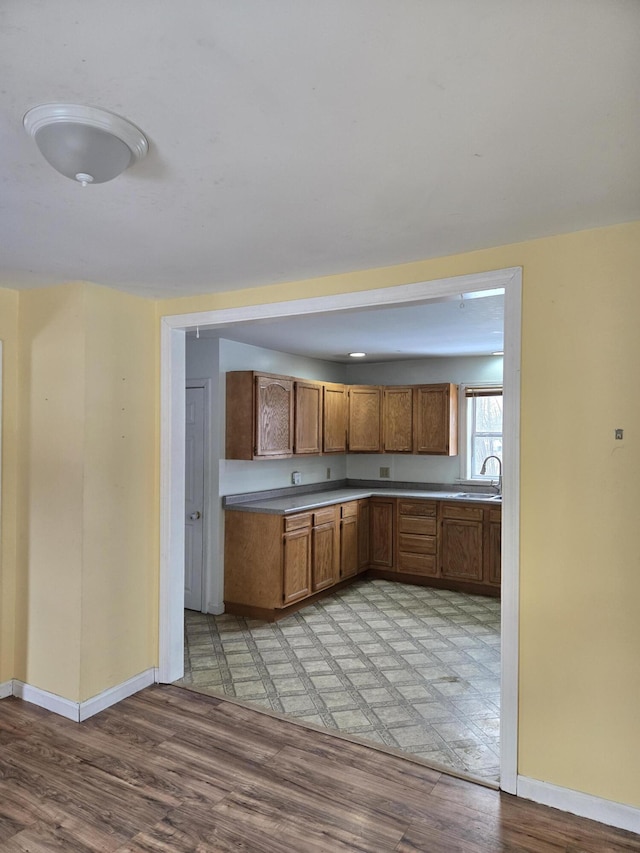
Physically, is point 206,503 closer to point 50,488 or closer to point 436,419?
point 50,488

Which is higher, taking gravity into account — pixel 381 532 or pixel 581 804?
pixel 381 532

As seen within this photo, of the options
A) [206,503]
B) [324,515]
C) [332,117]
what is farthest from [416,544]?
[332,117]

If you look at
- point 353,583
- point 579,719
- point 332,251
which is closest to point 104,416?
point 332,251

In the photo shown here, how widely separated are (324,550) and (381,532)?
1025mm

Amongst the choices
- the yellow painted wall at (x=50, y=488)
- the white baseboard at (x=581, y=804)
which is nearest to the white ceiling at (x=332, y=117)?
the yellow painted wall at (x=50, y=488)

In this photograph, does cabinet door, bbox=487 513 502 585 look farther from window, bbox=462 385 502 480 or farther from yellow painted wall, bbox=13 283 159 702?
yellow painted wall, bbox=13 283 159 702

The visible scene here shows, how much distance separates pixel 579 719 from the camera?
2.17 m

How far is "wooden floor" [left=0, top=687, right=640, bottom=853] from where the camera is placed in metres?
2.06

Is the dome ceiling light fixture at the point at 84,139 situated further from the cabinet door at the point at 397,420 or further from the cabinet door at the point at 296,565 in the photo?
the cabinet door at the point at 397,420

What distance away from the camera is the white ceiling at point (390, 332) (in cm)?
360

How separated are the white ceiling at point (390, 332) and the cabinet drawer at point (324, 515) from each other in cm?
156

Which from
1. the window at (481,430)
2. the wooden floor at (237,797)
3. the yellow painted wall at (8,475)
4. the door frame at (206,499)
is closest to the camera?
the wooden floor at (237,797)

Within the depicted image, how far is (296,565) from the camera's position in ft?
15.1

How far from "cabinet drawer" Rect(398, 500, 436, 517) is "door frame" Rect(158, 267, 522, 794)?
2874 millimetres
